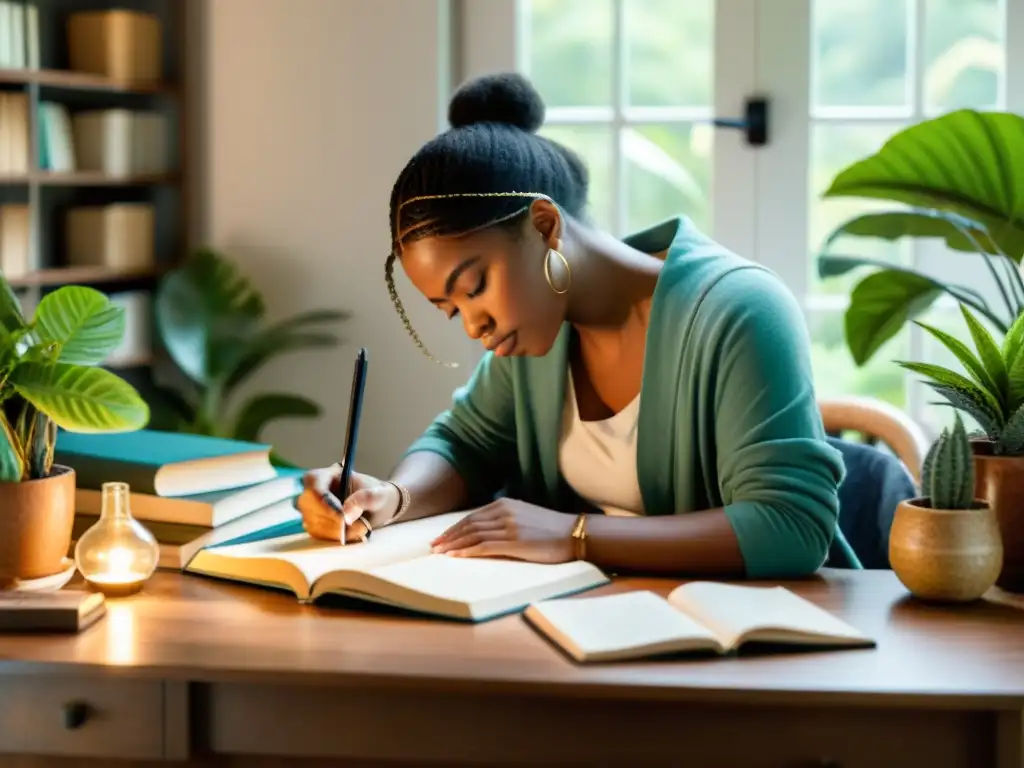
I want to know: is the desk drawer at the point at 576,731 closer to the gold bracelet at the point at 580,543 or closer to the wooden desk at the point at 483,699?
the wooden desk at the point at 483,699

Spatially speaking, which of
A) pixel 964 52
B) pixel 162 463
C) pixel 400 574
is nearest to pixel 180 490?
pixel 162 463

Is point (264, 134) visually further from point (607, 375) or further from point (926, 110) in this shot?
point (607, 375)

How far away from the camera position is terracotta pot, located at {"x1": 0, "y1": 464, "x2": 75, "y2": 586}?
1.49 meters

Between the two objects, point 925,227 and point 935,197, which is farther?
point 925,227

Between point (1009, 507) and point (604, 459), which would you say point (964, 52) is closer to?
point (604, 459)

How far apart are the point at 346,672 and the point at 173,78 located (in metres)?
2.73

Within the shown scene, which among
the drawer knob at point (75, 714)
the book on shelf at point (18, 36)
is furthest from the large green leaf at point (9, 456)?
the book on shelf at point (18, 36)

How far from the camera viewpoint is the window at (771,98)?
10.4ft

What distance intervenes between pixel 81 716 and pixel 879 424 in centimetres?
147

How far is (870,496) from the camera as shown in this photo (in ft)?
6.45

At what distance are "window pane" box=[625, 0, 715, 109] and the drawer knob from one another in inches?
91.4

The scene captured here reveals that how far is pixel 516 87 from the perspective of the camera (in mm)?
1822

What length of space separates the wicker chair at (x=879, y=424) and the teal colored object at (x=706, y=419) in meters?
0.45

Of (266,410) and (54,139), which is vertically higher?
(54,139)
